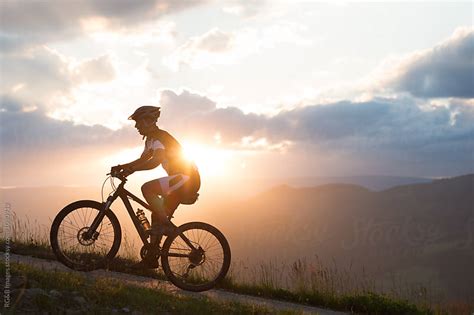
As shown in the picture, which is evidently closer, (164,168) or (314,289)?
(164,168)

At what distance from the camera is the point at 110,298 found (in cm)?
665

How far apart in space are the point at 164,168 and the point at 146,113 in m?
0.92

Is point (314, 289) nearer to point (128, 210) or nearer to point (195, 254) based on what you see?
point (195, 254)

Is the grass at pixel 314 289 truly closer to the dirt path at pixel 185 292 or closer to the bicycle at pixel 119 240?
the dirt path at pixel 185 292

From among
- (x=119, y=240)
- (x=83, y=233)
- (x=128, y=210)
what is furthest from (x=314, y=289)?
(x=83, y=233)

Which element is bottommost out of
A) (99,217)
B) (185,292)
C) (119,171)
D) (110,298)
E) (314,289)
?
(314,289)

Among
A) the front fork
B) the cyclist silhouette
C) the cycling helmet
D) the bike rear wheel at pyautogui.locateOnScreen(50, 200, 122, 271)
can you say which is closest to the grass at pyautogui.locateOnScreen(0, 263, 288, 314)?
the bike rear wheel at pyautogui.locateOnScreen(50, 200, 122, 271)

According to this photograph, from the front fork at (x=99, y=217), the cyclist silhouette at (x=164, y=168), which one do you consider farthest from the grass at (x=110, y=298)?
the cyclist silhouette at (x=164, y=168)

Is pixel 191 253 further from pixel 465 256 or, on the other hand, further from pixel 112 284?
pixel 465 256

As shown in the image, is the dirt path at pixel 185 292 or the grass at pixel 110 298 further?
the dirt path at pixel 185 292

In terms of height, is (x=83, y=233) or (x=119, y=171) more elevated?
(x=119, y=171)

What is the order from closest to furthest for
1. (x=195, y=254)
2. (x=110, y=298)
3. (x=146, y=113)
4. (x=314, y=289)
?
1. (x=110, y=298)
2. (x=146, y=113)
3. (x=195, y=254)
4. (x=314, y=289)

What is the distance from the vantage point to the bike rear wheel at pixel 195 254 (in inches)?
319

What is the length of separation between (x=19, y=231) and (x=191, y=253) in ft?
19.2
